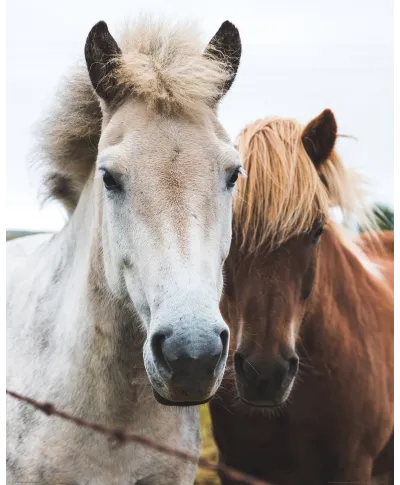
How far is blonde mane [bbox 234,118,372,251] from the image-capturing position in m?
3.49

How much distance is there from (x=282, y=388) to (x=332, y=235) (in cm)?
121

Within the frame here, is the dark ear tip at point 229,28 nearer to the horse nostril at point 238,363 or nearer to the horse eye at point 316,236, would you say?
the horse eye at point 316,236

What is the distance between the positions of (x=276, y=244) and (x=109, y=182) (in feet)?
3.89

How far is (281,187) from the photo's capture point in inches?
142

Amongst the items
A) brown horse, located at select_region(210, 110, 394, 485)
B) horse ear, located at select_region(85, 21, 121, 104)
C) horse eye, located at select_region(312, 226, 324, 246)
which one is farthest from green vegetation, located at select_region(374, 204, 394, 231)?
horse ear, located at select_region(85, 21, 121, 104)

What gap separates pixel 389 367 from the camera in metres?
4.25

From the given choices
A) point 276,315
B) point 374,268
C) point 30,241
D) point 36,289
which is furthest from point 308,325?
point 30,241

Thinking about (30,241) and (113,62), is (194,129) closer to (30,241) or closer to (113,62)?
(113,62)

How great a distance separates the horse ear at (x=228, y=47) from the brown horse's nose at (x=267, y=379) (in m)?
1.24

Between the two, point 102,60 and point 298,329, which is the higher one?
point 102,60

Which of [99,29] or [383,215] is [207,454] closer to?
[383,215]

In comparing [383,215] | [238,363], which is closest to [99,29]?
[238,363]

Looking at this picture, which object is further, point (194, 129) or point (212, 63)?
point (212, 63)

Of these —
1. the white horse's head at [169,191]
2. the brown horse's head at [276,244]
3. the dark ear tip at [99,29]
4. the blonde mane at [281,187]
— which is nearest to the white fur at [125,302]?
the white horse's head at [169,191]
